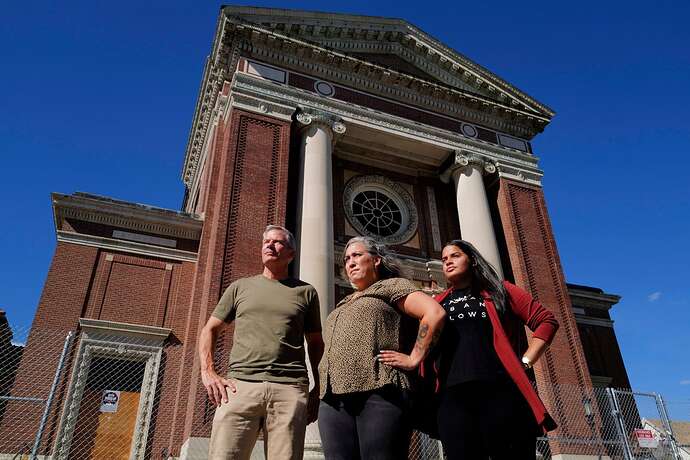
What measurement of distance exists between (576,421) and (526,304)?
11.8 m

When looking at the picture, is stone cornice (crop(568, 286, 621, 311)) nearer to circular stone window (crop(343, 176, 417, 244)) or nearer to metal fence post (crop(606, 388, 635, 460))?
circular stone window (crop(343, 176, 417, 244))

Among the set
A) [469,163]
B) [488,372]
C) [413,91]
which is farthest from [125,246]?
[488,372]

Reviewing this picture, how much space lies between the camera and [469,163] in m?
17.9

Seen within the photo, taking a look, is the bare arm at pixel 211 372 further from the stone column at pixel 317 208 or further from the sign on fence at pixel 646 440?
the sign on fence at pixel 646 440

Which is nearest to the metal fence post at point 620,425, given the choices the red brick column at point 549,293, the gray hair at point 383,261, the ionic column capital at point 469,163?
the red brick column at point 549,293

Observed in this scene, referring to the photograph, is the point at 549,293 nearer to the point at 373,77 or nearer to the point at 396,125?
the point at 396,125

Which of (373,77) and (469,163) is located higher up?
(373,77)

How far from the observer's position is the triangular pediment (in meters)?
18.3

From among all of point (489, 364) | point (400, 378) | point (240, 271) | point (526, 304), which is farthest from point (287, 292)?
point (240, 271)

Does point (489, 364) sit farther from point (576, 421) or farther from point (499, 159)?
point (499, 159)

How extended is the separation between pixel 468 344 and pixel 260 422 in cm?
143

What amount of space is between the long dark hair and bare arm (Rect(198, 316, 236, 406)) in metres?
1.84

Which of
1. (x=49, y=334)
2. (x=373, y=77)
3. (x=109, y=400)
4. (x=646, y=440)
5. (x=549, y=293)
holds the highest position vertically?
(x=373, y=77)

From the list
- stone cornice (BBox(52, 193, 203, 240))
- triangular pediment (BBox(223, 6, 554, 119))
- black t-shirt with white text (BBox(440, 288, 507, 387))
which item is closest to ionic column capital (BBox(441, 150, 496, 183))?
triangular pediment (BBox(223, 6, 554, 119))
